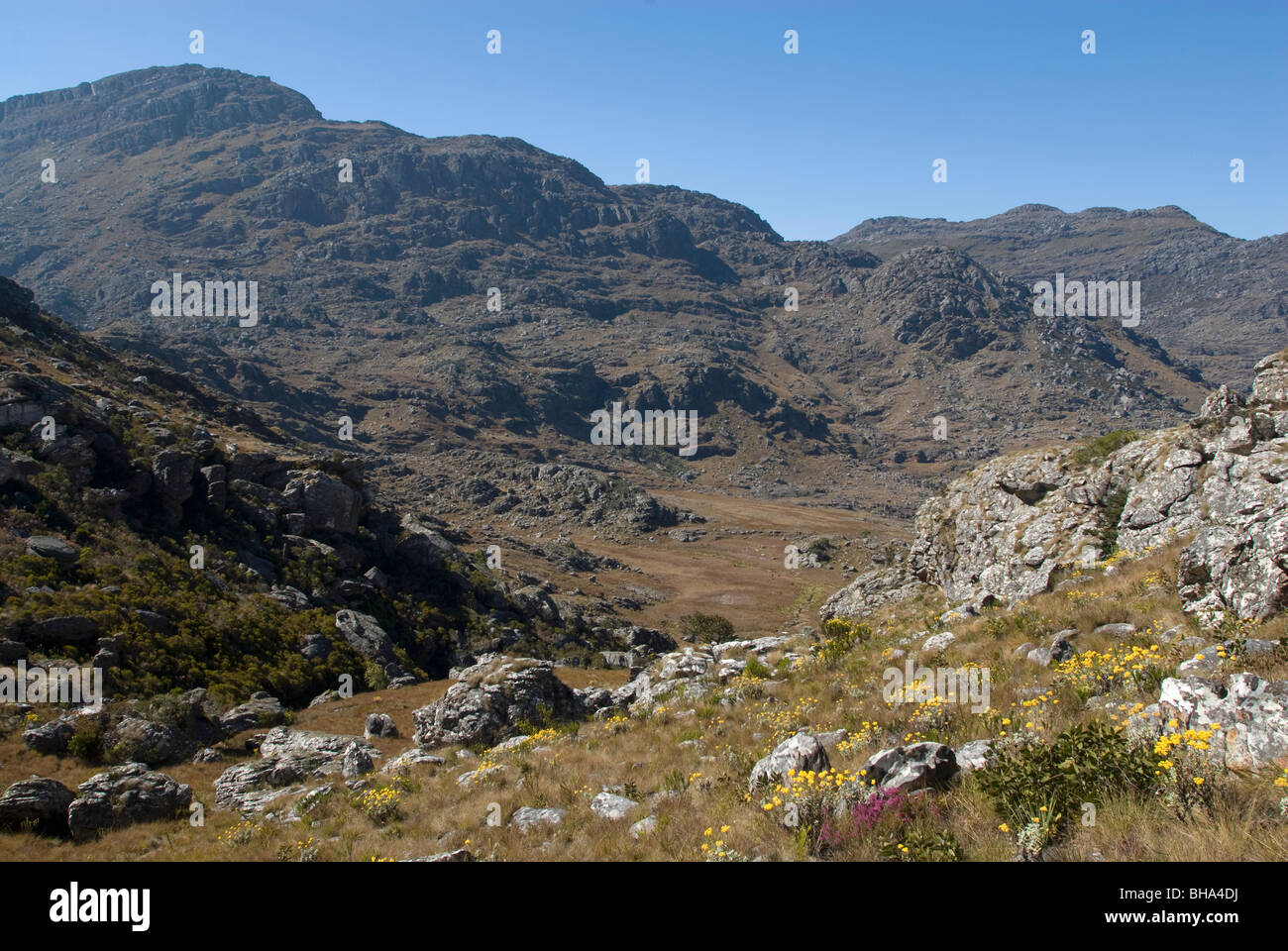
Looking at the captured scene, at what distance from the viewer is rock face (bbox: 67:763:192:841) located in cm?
1301

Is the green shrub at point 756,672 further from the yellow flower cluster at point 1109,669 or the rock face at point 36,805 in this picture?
the rock face at point 36,805

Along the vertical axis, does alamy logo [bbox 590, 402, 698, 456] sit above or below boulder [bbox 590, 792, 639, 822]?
above

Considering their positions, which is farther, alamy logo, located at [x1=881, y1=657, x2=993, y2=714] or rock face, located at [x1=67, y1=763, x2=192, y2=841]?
rock face, located at [x1=67, y1=763, x2=192, y2=841]

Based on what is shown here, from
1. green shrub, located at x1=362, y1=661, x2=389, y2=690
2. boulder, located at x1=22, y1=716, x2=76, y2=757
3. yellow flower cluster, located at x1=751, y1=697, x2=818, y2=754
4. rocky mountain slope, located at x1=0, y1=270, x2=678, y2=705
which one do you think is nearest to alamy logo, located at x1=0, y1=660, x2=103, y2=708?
rocky mountain slope, located at x1=0, y1=270, x2=678, y2=705

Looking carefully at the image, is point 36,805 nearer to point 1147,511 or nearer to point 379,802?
point 379,802

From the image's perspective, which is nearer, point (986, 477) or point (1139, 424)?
point (986, 477)

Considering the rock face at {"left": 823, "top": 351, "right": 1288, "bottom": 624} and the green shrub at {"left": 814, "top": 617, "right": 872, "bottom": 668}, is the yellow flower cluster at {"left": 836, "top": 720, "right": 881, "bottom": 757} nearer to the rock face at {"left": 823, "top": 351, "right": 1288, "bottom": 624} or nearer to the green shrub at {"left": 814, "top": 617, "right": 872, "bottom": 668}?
the rock face at {"left": 823, "top": 351, "right": 1288, "bottom": 624}

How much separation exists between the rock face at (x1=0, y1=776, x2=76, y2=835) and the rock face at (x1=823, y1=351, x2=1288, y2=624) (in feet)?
68.9

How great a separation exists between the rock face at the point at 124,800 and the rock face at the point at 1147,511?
19934 millimetres

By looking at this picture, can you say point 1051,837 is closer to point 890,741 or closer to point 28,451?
point 890,741

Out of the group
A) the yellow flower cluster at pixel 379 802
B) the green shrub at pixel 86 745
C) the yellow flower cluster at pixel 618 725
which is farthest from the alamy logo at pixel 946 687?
the green shrub at pixel 86 745
